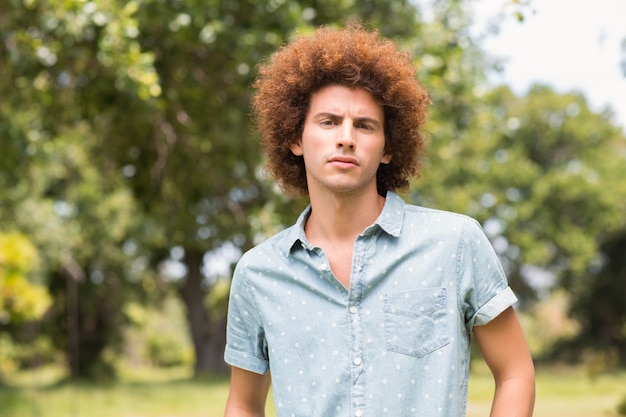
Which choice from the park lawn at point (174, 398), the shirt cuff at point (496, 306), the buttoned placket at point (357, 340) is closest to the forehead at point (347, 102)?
the buttoned placket at point (357, 340)

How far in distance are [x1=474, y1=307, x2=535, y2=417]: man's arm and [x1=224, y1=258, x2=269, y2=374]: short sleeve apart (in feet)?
1.67

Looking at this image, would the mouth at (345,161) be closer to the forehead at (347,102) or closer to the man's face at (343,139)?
the man's face at (343,139)

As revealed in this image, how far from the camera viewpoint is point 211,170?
8.22m

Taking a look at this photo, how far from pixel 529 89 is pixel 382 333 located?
1150 inches

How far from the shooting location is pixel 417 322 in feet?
6.63

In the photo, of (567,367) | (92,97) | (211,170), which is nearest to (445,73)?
(211,170)

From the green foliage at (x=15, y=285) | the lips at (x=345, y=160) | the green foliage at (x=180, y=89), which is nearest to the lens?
the lips at (x=345, y=160)

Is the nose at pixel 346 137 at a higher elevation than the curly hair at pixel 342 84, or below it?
below

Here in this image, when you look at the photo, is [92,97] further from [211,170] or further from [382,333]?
[382,333]

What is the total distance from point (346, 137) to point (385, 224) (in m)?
0.21

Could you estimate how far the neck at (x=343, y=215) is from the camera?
7.13ft

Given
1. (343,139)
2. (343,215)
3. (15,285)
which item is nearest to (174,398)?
(15,285)

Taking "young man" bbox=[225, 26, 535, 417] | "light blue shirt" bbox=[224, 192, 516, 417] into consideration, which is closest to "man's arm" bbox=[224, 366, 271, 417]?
"young man" bbox=[225, 26, 535, 417]

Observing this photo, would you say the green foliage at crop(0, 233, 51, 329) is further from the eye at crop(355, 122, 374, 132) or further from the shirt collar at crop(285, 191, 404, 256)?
the eye at crop(355, 122, 374, 132)
